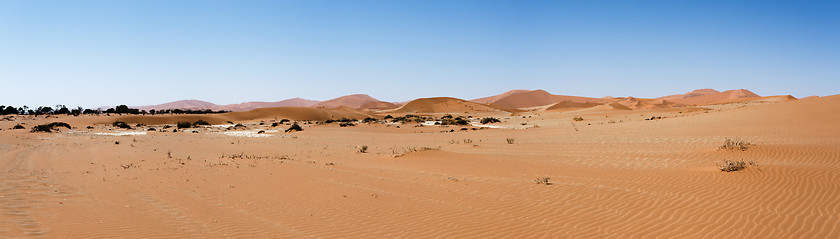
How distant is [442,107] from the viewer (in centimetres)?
10538

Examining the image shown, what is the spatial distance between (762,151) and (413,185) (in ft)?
34.3

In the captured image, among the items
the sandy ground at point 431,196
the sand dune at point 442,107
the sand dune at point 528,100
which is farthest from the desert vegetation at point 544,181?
the sand dune at point 528,100

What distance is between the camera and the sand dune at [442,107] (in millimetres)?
101625

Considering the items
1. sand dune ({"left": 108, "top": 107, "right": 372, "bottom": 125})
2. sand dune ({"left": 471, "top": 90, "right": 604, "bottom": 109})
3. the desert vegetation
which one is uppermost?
sand dune ({"left": 471, "top": 90, "right": 604, "bottom": 109})

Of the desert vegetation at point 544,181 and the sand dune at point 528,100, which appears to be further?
the sand dune at point 528,100

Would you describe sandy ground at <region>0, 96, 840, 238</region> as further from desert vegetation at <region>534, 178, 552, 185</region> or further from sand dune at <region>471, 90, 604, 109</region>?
sand dune at <region>471, 90, 604, 109</region>

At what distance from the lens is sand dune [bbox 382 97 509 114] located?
101625mm

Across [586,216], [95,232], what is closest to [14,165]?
[95,232]

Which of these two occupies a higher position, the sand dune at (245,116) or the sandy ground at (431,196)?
the sand dune at (245,116)

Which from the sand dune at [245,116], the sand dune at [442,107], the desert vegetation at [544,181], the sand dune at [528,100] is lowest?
the desert vegetation at [544,181]

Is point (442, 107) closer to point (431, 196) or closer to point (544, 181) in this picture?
point (544, 181)

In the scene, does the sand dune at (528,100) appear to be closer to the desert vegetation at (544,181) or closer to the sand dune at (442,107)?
the sand dune at (442,107)

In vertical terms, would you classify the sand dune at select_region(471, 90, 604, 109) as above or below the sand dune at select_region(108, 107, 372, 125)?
above

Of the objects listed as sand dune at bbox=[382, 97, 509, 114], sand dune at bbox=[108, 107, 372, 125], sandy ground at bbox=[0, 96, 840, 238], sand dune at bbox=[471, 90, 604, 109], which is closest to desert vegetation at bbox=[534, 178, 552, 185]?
sandy ground at bbox=[0, 96, 840, 238]
